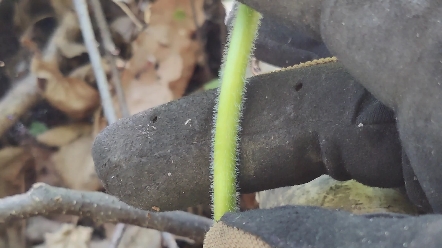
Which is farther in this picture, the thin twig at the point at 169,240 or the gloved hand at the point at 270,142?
the thin twig at the point at 169,240

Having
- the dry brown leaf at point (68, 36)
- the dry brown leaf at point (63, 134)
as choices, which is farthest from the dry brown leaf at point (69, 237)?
the dry brown leaf at point (68, 36)

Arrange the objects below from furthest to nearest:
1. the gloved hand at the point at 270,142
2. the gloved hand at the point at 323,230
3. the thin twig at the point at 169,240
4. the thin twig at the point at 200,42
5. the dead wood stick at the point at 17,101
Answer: the thin twig at the point at 200,42
the dead wood stick at the point at 17,101
the thin twig at the point at 169,240
the gloved hand at the point at 270,142
the gloved hand at the point at 323,230

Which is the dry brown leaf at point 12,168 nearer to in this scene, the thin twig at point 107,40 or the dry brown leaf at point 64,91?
the dry brown leaf at point 64,91

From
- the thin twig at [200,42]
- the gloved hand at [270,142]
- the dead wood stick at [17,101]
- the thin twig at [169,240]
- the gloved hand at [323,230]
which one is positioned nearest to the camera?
the gloved hand at [323,230]

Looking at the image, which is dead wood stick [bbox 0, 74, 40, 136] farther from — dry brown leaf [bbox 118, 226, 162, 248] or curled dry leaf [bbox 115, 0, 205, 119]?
dry brown leaf [bbox 118, 226, 162, 248]

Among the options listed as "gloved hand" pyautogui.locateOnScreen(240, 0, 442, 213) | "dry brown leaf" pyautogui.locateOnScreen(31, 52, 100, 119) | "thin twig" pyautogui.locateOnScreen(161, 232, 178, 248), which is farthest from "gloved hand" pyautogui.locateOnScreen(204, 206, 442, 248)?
"dry brown leaf" pyautogui.locateOnScreen(31, 52, 100, 119)

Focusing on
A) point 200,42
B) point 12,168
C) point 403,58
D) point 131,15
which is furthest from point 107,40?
point 403,58
